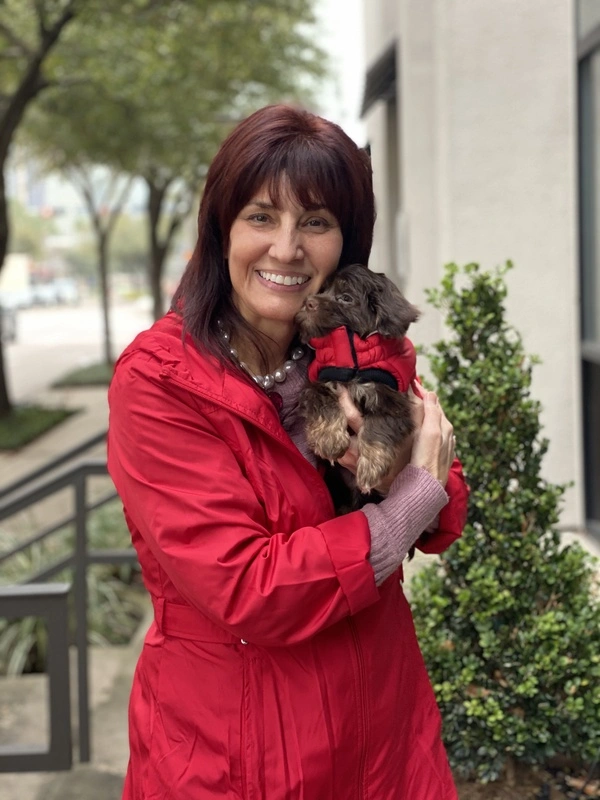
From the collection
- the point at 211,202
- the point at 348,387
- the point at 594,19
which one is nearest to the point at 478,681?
the point at 348,387

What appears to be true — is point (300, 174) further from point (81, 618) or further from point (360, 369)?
point (81, 618)

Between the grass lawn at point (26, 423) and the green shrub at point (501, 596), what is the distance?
11849 mm

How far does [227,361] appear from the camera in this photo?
75.4 inches

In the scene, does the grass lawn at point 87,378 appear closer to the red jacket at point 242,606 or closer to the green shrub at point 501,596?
the green shrub at point 501,596

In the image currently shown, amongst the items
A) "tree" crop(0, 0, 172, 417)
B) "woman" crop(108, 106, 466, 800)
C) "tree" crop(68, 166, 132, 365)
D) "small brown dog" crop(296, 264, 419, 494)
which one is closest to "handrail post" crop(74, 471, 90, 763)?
"woman" crop(108, 106, 466, 800)

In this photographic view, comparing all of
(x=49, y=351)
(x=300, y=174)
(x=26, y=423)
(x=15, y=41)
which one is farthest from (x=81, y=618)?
(x=49, y=351)

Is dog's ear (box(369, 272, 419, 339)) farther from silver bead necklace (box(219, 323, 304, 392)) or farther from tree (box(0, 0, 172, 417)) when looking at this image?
tree (box(0, 0, 172, 417))

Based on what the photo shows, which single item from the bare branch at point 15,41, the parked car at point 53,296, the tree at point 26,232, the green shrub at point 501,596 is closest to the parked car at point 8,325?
the bare branch at point 15,41

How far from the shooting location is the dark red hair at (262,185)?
1894mm

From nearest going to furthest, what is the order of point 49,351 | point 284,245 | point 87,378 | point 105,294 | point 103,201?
point 284,245
point 87,378
point 105,294
point 103,201
point 49,351

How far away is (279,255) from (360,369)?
27 centimetres

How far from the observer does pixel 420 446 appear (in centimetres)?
204

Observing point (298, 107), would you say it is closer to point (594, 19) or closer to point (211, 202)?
point (211, 202)

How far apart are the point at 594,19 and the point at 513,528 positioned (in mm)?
3588
